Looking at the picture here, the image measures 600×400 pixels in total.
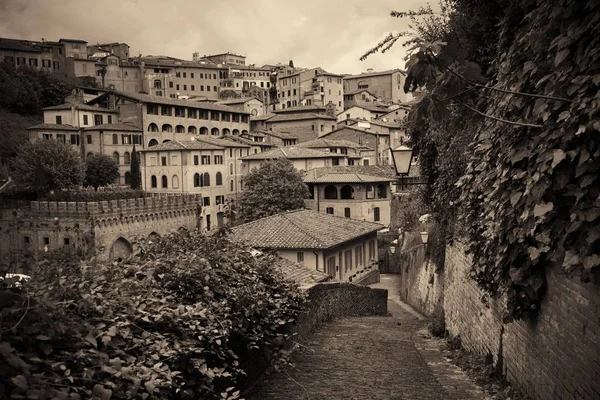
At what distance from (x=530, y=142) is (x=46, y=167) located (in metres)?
48.2

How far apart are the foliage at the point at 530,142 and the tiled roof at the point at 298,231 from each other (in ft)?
59.4

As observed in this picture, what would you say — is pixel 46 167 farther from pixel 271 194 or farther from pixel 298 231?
pixel 298 231

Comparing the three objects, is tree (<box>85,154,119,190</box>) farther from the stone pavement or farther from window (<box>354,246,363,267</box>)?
the stone pavement

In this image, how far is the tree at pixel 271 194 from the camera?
138ft

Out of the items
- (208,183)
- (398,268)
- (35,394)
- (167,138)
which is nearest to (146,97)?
(167,138)

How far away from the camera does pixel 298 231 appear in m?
→ 28.3

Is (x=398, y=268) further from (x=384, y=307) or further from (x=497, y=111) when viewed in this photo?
(x=497, y=111)

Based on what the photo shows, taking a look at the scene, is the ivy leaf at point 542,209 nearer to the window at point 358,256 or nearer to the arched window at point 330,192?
the window at point 358,256

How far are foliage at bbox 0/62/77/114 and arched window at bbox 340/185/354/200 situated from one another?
1950 inches

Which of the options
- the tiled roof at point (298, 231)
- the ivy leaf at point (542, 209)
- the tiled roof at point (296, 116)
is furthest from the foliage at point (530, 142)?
the tiled roof at point (296, 116)

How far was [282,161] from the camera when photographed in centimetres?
4438

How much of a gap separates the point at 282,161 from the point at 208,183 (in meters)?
14.8

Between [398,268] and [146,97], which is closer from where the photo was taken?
[398,268]

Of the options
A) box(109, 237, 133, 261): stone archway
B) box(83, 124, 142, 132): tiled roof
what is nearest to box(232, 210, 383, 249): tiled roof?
box(109, 237, 133, 261): stone archway
